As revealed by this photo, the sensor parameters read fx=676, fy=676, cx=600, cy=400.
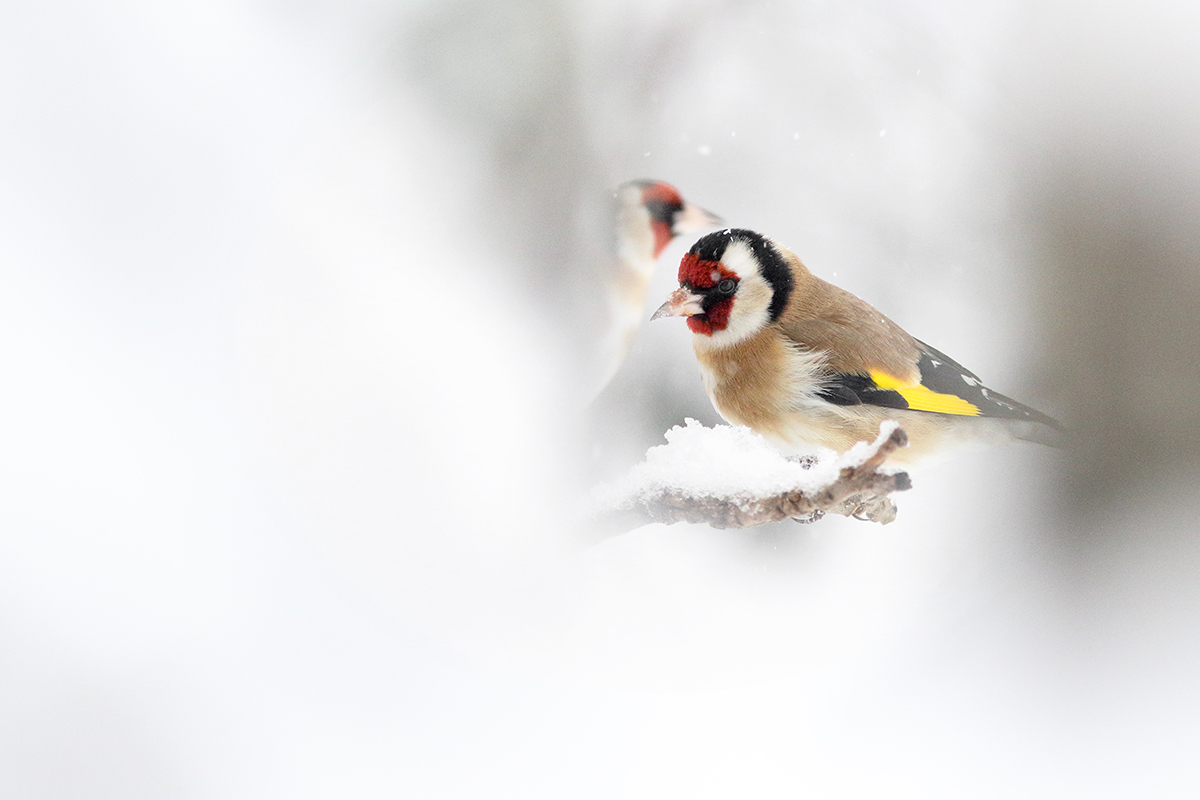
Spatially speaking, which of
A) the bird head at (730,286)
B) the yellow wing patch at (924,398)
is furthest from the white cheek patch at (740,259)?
the yellow wing patch at (924,398)

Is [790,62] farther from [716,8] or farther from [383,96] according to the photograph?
[383,96]

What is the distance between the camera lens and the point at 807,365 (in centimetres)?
69

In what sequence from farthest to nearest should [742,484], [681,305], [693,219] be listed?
1. [693,219]
2. [681,305]
3. [742,484]

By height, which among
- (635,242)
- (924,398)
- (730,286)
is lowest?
(924,398)

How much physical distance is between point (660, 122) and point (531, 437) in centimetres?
47

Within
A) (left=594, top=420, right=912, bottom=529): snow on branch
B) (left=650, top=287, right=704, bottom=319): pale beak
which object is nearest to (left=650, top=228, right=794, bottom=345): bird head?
(left=650, top=287, right=704, bottom=319): pale beak

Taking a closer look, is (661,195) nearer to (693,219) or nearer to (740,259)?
(693,219)

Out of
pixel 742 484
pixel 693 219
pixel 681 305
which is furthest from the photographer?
pixel 693 219

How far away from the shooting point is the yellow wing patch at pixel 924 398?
0.67m

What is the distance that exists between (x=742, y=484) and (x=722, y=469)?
28mm

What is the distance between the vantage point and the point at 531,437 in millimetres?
929

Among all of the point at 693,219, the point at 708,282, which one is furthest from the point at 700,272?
the point at 693,219

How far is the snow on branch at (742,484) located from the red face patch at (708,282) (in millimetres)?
110

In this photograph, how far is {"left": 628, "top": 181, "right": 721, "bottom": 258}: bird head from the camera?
2.95 ft
